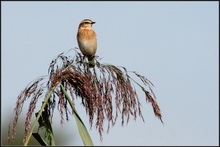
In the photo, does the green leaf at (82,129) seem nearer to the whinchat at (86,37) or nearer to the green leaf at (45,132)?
the green leaf at (45,132)

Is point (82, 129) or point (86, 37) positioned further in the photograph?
point (86, 37)

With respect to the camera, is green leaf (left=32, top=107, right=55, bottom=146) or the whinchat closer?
green leaf (left=32, top=107, right=55, bottom=146)

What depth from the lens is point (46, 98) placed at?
3.13m

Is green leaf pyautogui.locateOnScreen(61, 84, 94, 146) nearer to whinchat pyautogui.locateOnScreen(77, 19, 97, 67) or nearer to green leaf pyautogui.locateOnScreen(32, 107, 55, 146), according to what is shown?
green leaf pyautogui.locateOnScreen(32, 107, 55, 146)

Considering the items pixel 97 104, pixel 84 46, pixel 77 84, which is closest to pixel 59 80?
pixel 77 84

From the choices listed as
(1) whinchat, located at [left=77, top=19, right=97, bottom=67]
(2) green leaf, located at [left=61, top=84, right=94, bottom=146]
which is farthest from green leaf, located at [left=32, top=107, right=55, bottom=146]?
(1) whinchat, located at [left=77, top=19, right=97, bottom=67]

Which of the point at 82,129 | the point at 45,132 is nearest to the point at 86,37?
the point at 45,132

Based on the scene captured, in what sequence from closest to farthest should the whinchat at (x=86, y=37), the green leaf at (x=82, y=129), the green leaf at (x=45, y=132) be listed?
1. the green leaf at (x=82, y=129)
2. the green leaf at (x=45, y=132)
3. the whinchat at (x=86, y=37)

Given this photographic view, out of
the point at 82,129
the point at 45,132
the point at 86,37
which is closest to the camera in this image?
the point at 82,129

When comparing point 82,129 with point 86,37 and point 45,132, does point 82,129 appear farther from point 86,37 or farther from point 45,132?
point 86,37

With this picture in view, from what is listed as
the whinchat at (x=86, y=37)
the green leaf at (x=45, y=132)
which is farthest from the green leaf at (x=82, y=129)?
the whinchat at (x=86, y=37)

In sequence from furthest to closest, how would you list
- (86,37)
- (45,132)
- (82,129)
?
(86,37) → (45,132) → (82,129)

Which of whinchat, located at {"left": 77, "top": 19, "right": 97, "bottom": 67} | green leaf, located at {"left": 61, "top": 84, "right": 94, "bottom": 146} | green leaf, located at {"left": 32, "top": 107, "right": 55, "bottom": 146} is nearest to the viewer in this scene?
green leaf, located at {"left": 61, "top": 84, "right": 94, "bottom": 146}

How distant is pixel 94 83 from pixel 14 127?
53cm
